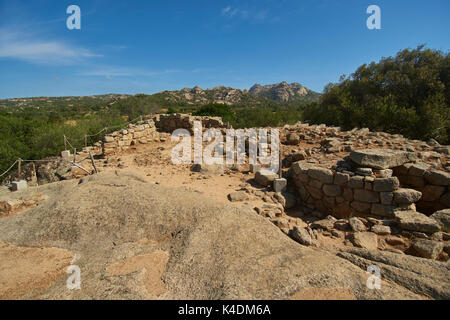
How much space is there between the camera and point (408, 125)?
11203 millimetres

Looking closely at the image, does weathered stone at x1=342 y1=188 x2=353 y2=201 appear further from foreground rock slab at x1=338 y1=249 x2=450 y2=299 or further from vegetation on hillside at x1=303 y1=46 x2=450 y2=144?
vegetation on hillside at x1=303 y1=46 x2=450 y2=144

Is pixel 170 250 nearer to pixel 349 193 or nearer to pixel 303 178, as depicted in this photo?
pixel 303 178

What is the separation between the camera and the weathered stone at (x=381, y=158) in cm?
522

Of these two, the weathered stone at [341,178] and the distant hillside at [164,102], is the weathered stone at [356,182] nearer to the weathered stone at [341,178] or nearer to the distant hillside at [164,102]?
the weathered stone at [341,178]

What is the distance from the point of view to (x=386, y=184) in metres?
4.91

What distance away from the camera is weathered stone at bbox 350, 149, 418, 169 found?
5219 millimetres

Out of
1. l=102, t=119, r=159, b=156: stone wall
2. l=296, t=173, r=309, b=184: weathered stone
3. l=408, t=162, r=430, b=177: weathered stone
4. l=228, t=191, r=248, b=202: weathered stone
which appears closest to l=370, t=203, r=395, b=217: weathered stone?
l=408, t=162, r=430, b=177: weathered stone

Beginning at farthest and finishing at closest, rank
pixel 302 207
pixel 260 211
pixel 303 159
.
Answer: pixel 303 159 → pixel 302 207 → pixel 260 211

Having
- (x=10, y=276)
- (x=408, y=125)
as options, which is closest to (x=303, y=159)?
(x=10, y=276)

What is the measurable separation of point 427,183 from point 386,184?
4.48 feet

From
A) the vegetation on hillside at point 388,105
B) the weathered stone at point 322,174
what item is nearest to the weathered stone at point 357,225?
the weathered stone at point 322,174

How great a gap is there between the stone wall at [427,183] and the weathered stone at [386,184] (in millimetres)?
1054
